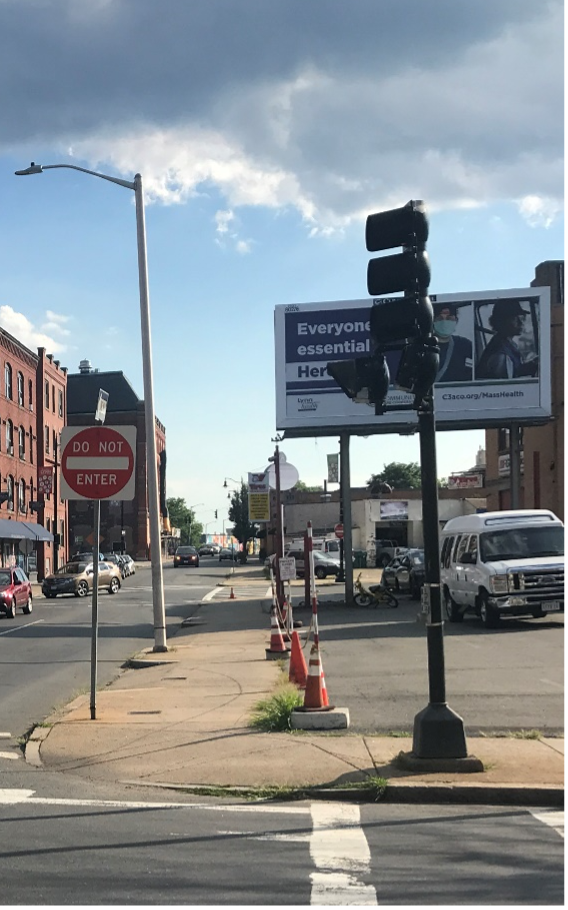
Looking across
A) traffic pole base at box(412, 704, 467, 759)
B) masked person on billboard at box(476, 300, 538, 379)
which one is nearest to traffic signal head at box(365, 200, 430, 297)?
traffic pole base at box(412, 704, 467, 759)

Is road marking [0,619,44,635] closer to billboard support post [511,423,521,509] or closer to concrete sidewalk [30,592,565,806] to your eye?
concrete sidewalk [30,592,565,806]

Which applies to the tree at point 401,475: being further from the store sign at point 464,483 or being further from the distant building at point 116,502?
the store sign at point 464,483

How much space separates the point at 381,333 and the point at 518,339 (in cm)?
2361

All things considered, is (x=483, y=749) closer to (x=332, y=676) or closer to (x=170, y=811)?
(x=170, y=811)

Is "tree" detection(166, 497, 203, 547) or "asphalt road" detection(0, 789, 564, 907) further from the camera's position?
"tree" detection(166, 497, 203, 547)

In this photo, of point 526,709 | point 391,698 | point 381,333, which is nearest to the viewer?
point 381,333

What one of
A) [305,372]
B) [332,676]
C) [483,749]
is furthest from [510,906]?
[305,372]

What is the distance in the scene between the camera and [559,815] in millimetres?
6977

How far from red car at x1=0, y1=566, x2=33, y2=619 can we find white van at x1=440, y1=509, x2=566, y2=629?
45.8 ft

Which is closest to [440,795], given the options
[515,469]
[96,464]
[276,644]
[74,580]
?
[96,464]

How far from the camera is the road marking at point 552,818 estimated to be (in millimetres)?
6602

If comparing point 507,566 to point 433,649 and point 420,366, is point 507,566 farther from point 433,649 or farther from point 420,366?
point 420,366

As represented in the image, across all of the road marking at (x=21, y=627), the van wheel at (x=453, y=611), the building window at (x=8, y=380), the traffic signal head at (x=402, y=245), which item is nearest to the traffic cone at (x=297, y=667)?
the traffic signal head at (x=402, y=245)

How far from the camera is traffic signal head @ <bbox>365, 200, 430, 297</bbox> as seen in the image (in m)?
8.55
